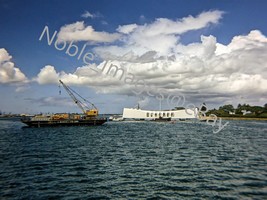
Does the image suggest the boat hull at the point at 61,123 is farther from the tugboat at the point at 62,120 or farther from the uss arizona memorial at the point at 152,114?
the uss arizona memorial at the point at 152,114

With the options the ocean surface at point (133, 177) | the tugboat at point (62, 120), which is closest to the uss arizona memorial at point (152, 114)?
the tugboat at point (62, 120)

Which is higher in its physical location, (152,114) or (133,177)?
(152,114)


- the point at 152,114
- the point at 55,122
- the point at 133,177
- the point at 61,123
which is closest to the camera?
the point at 133,177

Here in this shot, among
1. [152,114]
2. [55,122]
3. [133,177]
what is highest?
[152,114]

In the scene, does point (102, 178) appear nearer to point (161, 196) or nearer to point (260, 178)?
point (161, 196)

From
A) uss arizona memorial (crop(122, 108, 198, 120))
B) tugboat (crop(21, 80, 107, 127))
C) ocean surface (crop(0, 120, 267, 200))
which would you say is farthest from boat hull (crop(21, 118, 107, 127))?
ocean surface (crop(0, 120, 267, 200))

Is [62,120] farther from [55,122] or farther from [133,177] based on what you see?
[133,177]

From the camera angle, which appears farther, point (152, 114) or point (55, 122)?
point (152, 114)

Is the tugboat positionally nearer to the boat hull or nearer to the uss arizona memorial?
the boat hull

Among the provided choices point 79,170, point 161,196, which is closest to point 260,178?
point 161,196

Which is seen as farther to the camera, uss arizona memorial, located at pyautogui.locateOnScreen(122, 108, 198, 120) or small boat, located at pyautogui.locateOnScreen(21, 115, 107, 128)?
uss arizona memorial, located at pyautogui.locateOnScreen(122, 108, 198, 120)

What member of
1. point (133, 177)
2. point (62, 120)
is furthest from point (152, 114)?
point (133, 177)

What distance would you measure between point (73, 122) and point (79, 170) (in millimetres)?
95538

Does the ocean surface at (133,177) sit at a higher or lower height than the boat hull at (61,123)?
lower
